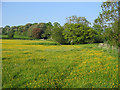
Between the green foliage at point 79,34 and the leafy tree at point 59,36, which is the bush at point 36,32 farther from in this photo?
the green foliage at point 79,34

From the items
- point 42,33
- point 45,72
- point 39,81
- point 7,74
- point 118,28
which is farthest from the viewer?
point 42,33

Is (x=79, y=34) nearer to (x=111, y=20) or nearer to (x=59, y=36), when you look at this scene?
(x=59, y=36)

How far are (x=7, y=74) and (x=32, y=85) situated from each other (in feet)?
6.51

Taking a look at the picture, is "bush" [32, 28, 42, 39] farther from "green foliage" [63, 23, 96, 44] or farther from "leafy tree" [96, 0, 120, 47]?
"leafy tree" [96, 0, 120, 47]

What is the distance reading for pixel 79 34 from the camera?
140ft

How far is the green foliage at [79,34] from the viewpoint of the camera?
42.3 m

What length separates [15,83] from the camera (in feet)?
20.3

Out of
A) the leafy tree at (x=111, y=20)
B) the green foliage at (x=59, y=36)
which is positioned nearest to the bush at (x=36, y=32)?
the green foliage at (x=59, y=36)

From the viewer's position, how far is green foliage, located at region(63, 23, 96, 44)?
4228cm

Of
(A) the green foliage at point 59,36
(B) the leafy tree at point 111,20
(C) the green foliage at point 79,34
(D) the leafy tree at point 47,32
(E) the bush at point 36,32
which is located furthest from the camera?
(E) the bush at point 36,32

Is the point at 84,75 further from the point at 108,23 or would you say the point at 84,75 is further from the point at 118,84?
the point at 108,23

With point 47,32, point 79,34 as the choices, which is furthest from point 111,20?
point 47,32

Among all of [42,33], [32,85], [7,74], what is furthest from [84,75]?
[42,33]

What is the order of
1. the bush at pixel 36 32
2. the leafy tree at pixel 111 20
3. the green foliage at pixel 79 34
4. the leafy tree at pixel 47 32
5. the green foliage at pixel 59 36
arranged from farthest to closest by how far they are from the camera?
1. the bush at pixel 36 32
2. the leafy tree at pixel 47 32
3. the green foliage at pixel 59 36
4. the green foliage at pixel 79 34
5. the leafy tree at pixel 111 20
